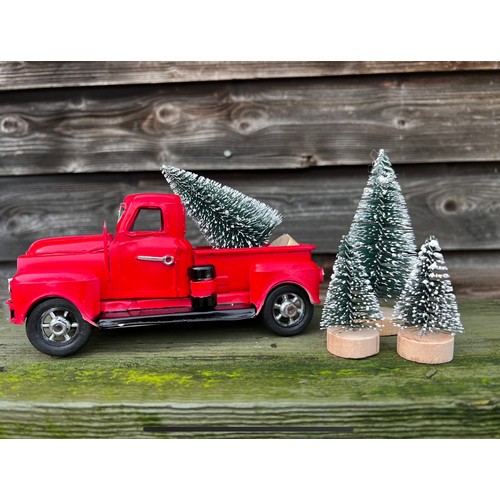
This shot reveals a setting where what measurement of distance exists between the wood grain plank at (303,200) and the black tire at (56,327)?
2.20ft

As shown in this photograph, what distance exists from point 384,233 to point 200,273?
0.65m

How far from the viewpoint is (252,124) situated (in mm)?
2168

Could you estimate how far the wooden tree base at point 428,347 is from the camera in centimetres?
155

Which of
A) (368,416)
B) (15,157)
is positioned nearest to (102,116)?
(15,157)

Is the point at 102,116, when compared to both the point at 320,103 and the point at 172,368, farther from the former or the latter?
the point at 172,368

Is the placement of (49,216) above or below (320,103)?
below

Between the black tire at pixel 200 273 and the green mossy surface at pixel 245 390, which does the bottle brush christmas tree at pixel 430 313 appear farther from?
the black tire at pixel 200 273

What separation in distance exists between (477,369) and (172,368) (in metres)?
0.87

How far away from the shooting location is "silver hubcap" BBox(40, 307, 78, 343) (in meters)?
1.65

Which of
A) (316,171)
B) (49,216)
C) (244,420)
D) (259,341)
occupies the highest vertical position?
(316,171)

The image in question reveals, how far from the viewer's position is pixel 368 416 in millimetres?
1329

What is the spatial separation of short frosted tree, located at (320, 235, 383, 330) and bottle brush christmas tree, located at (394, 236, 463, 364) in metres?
0.11

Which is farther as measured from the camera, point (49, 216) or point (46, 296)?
point (49, 216)

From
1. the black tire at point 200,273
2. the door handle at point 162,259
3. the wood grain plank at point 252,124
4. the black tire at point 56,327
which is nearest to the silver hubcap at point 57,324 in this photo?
the black tire at point 56,327
